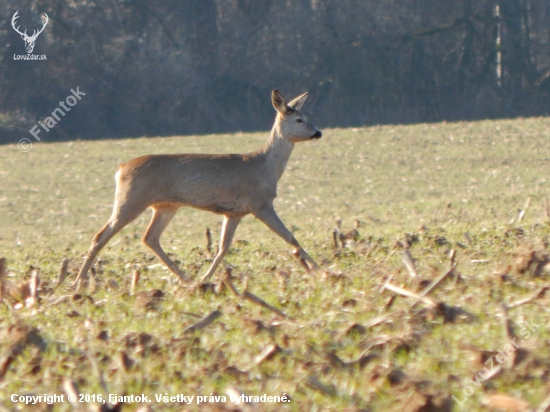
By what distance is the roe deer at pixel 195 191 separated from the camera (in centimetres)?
840

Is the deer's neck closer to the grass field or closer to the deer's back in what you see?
the deer's back

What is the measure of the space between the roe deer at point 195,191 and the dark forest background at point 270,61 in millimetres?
Answer: 29238

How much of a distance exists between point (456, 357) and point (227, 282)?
5.72 ft

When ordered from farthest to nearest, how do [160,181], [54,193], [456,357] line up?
[54,193] → [160,181] → [456,357]

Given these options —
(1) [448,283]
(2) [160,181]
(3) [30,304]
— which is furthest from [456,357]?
(2) [160,181]

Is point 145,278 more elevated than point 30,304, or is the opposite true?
point 30,304

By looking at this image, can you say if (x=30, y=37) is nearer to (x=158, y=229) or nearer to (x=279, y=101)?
(x=279, y=101)

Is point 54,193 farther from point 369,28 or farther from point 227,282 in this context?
point 369,28

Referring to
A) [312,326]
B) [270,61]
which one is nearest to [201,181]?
[312,326]

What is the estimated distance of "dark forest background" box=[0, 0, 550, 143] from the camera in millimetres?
39219

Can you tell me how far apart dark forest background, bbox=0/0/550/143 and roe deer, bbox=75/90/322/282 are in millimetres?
29238

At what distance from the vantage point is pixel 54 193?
61.9 ft

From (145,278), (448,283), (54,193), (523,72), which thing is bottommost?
(523,72)

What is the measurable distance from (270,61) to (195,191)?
109ft
